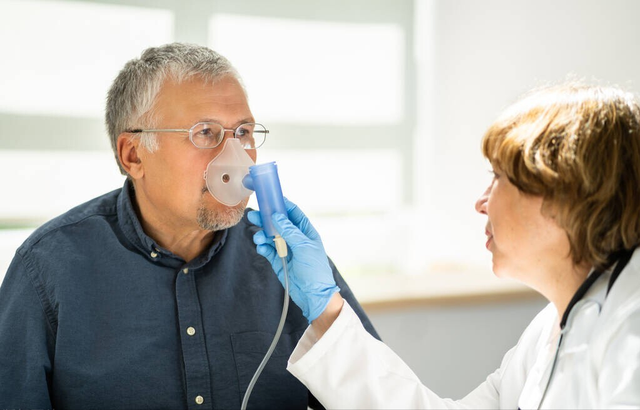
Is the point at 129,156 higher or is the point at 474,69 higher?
the point at 474,69

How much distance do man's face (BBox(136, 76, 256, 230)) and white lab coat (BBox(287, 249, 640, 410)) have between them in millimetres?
449

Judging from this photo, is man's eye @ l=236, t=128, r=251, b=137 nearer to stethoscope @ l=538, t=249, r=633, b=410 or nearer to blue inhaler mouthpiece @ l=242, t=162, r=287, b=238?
blue inhaler mouthpiece @ l=242, t=162, r=287, b=238

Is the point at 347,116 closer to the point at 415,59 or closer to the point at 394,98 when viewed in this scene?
the point at 394,98

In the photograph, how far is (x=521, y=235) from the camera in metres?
1.28

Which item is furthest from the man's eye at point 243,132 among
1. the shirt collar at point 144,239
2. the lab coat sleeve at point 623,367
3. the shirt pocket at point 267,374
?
the lab coat sleeve at point 623,367

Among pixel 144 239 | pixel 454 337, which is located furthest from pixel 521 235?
pixel 454 337

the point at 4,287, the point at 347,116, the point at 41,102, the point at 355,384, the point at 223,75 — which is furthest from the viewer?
the point at 347,116

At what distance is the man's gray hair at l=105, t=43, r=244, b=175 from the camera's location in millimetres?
1726

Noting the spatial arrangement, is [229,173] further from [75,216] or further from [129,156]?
[75,216]

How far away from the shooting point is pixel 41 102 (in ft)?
7.79

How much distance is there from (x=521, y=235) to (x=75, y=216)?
3.75 ft

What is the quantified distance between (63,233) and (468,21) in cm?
209

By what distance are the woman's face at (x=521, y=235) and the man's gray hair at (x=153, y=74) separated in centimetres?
82

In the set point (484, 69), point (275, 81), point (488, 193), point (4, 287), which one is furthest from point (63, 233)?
point (484, 69)
